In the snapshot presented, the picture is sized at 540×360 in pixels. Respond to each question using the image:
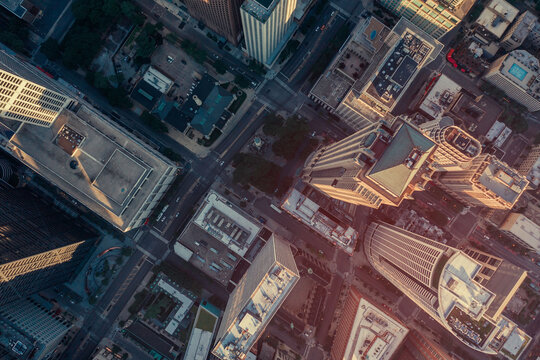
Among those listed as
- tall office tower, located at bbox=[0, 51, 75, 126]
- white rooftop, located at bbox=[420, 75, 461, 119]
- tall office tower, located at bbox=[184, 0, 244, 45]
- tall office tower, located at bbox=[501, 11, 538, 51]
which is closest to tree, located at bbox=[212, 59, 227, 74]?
tall office tower, located at bbox=[184, 0, 244, 45]

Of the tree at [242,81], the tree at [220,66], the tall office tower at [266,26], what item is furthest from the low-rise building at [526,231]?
the tree at [220,66]

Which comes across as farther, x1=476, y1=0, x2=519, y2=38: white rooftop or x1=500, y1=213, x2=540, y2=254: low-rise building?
x1=476, y1=0, x2=519, y2=38: white rooftop

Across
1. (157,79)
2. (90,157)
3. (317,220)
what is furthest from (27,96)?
(317,220)

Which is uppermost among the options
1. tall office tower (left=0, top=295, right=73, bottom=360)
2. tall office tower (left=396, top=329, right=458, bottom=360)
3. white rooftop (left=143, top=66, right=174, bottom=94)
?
white rooftop (left=143, top=66, right=174, bottom=94)

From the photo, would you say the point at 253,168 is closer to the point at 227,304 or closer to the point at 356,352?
the point at 227,304

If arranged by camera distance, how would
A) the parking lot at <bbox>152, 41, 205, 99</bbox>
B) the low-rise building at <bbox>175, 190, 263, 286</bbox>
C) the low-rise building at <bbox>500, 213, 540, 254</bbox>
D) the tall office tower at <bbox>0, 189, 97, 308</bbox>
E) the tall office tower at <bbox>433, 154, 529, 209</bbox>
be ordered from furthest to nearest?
the parking lot at <bbox>152, 41, 205, 99</bbox> < the low-rise building at <bbox>500, 213, 540, 254</bbox> < the low-rise building at <bbox>175, 190, 263, 286</bbox> < the tall office tower at <bbox>433, 154, 529, 209</bbox> < the tall office tower at <bbox>0, 189, 97, 308</bbox>

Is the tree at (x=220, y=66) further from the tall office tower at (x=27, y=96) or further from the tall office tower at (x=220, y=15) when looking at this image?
the tall office tower at (x=27, y=96)

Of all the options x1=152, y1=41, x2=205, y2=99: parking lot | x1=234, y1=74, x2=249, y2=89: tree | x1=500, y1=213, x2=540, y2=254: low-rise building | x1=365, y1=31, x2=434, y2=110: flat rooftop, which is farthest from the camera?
x1=152, y1=41, x2=205, y2=99: parking lot

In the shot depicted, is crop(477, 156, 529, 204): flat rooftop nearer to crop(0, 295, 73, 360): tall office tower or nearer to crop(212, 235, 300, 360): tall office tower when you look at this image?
crop(212, 235, 300, 360): tall office tower
